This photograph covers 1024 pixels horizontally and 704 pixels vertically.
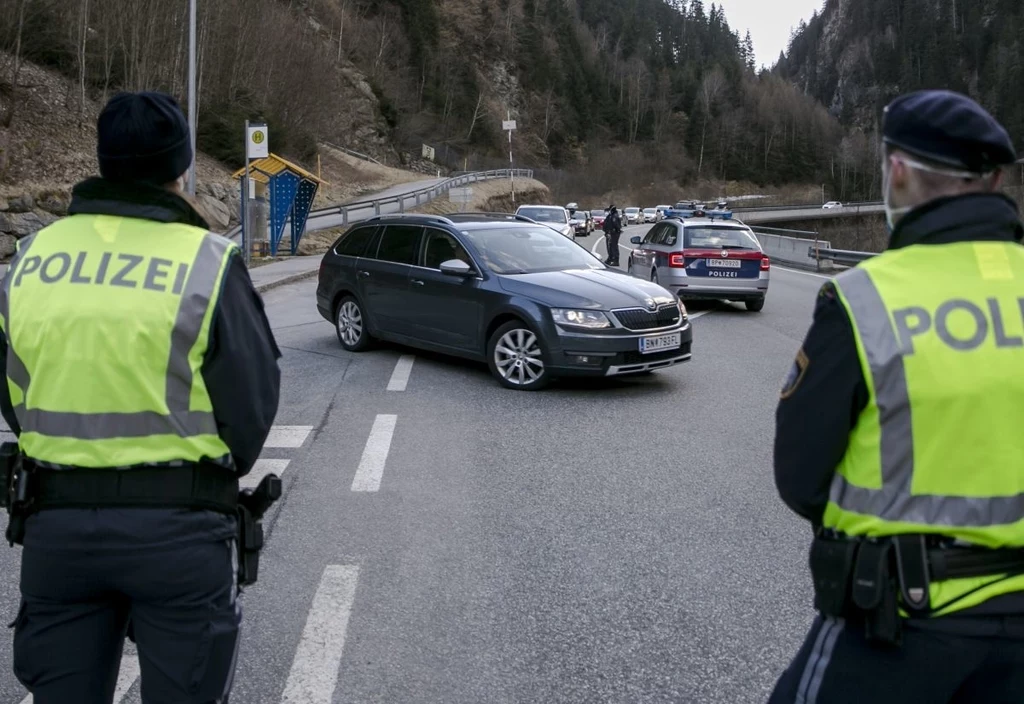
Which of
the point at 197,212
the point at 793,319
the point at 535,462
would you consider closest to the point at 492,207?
the point at 793,319

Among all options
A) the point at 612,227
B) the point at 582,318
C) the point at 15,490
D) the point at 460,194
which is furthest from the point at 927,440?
the point at 460,194

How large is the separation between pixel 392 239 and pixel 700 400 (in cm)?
419

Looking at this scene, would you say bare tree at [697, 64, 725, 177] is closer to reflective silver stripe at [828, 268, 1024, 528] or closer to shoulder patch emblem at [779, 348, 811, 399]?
shoulder patch emblem at [779, 348, 811, 399]

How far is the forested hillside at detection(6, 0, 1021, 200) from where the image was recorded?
119ft

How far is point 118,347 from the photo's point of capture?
2.53 m

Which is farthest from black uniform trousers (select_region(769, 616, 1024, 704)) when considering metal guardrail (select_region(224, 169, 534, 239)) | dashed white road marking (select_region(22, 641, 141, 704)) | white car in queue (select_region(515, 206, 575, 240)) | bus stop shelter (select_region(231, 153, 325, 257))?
white car in queue (select_region(515, 206, 575, 240))

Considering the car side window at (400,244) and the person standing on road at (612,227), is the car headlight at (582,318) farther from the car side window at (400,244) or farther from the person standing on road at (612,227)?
the person standing on road at (612,227)

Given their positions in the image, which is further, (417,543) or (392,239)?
(392,239)

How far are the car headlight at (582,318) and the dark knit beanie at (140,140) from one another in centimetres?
781

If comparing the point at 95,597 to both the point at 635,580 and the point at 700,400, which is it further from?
the point at 700,400

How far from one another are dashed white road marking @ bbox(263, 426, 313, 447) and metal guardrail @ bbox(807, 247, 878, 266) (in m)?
20.8

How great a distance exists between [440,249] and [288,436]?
3776mm

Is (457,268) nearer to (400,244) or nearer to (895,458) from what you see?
(400,244)

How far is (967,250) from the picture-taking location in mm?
2240
